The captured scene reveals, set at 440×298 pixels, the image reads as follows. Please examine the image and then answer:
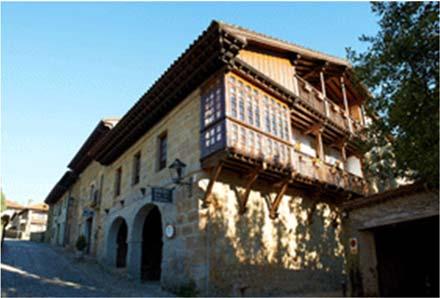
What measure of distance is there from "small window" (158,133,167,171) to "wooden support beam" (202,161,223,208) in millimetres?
3137

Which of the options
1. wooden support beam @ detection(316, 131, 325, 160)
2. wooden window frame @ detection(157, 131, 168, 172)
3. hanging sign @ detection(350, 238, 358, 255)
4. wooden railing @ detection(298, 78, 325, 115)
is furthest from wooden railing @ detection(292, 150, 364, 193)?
wooden window frame @ detection(157, 131, 168, 172)

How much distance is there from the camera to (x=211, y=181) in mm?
9422

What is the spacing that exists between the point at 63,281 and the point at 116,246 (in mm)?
4292

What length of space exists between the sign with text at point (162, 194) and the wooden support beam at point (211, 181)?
5.32 feet

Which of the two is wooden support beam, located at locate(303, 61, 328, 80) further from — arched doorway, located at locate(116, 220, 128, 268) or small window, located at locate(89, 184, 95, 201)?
small window, located at locate(89, 184, 95, 201)

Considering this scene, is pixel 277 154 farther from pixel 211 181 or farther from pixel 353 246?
pixel 353 246

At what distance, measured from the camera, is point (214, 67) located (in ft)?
33.4

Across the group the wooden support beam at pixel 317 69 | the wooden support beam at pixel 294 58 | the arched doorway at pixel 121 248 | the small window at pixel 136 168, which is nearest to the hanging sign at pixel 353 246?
the wooden support beam at pixel 294 58

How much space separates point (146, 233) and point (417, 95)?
11.5 metres

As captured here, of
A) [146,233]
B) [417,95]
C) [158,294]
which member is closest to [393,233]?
[417,95]

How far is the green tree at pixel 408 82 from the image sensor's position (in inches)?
270

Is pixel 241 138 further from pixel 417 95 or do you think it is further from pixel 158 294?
pixel 158 294

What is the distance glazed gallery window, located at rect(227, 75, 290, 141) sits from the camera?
9914mm

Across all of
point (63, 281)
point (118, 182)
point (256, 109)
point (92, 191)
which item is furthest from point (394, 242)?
point (92, 191)
